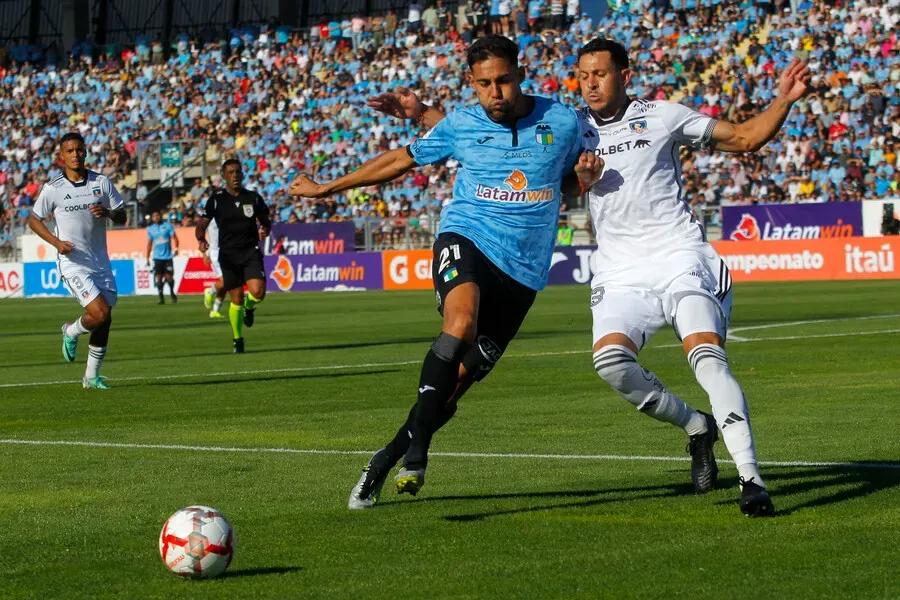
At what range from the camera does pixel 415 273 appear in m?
42.2

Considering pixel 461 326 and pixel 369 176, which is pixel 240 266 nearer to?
pixel 369 176

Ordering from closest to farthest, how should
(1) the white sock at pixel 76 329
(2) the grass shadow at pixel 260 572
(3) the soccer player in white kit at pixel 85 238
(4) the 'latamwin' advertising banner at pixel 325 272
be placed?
1. (2) the grass shadow at pixel 260 572
2. (3) the soccer player in white kit at pixel 85 238
3. (1) the white sock at pixel 76 329
4. (4) the 'latamwin' advertising banner at pixel 325 272

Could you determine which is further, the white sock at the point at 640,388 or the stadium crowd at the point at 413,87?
the stadium crowd at the point at 413,87

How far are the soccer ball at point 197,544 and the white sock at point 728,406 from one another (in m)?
2.27

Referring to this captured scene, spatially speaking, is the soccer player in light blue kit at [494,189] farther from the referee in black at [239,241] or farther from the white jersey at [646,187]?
the referee in black at [239,241]

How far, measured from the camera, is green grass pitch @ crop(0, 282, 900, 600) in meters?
5.55

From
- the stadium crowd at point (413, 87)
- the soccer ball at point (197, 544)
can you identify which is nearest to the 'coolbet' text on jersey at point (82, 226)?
the soccer ball at point (197, 544)

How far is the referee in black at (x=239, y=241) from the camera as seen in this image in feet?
65.9

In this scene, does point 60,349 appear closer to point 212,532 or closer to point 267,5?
point 212,532

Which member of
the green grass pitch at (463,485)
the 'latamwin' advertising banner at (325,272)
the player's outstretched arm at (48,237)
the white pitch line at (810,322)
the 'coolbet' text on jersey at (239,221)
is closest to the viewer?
the green grass pitch at (463,485)

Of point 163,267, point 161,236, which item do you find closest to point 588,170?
point 161,236

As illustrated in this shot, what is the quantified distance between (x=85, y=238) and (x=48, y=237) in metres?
0.39

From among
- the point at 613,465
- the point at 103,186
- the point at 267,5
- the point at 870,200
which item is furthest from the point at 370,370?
the point at 267,5

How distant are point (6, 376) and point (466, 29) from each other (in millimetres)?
36529
